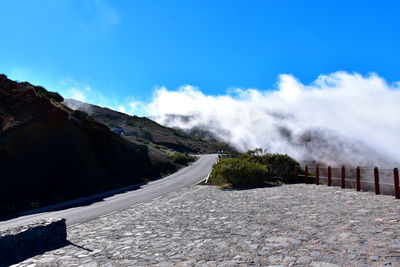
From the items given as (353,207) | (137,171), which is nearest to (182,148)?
(137,171)

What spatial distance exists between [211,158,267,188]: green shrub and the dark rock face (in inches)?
429

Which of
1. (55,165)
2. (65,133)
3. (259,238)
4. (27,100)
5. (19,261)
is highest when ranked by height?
(27,100)

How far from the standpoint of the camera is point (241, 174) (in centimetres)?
1684

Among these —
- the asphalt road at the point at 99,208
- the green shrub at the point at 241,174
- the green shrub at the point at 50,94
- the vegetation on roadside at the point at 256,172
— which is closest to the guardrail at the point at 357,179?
the vegetation on roadside at the point at 256,172

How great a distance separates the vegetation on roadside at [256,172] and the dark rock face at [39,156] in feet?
35.7

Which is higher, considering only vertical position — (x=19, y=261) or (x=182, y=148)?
(x=182, y=148)

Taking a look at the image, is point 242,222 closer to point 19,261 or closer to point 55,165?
point 19,261

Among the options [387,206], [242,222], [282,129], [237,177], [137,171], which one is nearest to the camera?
[242,222]

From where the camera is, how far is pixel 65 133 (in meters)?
23.3

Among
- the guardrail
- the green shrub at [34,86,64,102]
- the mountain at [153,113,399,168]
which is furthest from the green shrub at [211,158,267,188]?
the green shrub at [34,86,64,102]

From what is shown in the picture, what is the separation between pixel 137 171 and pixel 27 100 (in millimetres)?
15586

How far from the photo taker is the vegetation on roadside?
16.8 metres

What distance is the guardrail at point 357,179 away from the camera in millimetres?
10815

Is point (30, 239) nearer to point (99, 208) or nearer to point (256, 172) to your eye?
point (99, 208)
